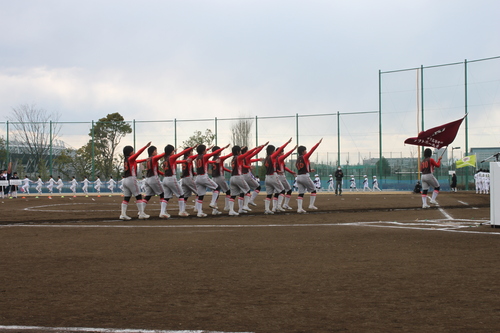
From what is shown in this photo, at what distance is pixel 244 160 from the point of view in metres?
19.4

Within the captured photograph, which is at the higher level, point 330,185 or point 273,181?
point 273,181

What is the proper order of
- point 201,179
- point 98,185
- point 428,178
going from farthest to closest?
point 98,185
point 428,178
point 201,179

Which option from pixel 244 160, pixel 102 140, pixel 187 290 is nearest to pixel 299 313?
pixel 187 290

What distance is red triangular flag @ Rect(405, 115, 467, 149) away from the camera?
61.6ft

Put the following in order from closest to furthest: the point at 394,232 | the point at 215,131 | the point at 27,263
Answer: the point at 27,263 → the point at 394,232 → the point at 215,131

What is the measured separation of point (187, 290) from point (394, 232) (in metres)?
6.41

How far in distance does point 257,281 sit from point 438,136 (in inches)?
583

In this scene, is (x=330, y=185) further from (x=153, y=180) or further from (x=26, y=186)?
(x=153, y=180)

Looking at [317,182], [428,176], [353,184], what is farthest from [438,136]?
[353,184]

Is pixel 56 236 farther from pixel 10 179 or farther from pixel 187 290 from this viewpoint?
pixel 10 179

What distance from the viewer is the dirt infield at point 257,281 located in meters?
4.43

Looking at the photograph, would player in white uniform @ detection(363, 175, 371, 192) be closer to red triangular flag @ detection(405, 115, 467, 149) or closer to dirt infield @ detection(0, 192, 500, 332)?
red triangular flag @ detection(405, 115, 467, 149)

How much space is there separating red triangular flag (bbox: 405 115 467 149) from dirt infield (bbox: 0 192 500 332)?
8.05m

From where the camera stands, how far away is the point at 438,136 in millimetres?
19016
